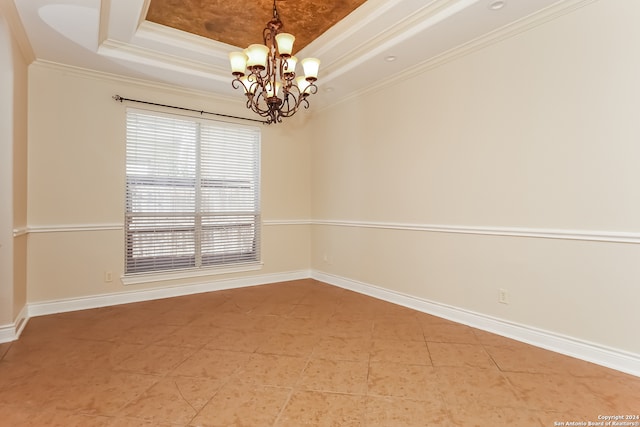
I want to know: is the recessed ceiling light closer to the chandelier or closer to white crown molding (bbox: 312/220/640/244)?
the chandelier

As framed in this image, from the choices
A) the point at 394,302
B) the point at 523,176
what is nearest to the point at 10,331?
the point at 394,302

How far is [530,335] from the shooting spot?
112 inches

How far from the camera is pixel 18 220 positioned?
3139 millimetres

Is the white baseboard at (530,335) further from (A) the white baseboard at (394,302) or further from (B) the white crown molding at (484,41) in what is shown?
(B) the white crown molding at (484,41)

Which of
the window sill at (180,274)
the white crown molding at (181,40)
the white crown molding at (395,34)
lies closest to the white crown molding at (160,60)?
the white crown molding at (181,40)

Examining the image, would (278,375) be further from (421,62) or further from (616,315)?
(421,62)

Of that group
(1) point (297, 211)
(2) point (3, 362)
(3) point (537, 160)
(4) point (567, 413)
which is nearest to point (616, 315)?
(4) point (567, 413)

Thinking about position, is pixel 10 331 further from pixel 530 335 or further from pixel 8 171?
pixel 530 335

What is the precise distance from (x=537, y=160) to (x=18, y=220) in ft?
15.6

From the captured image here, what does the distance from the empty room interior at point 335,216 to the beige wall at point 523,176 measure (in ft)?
0.06

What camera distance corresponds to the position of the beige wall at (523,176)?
2396 millimetres

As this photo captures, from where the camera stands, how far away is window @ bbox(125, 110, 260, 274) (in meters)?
4.18

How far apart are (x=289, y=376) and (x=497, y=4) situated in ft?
10.6

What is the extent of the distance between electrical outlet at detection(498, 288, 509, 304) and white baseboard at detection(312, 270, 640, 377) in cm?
17
